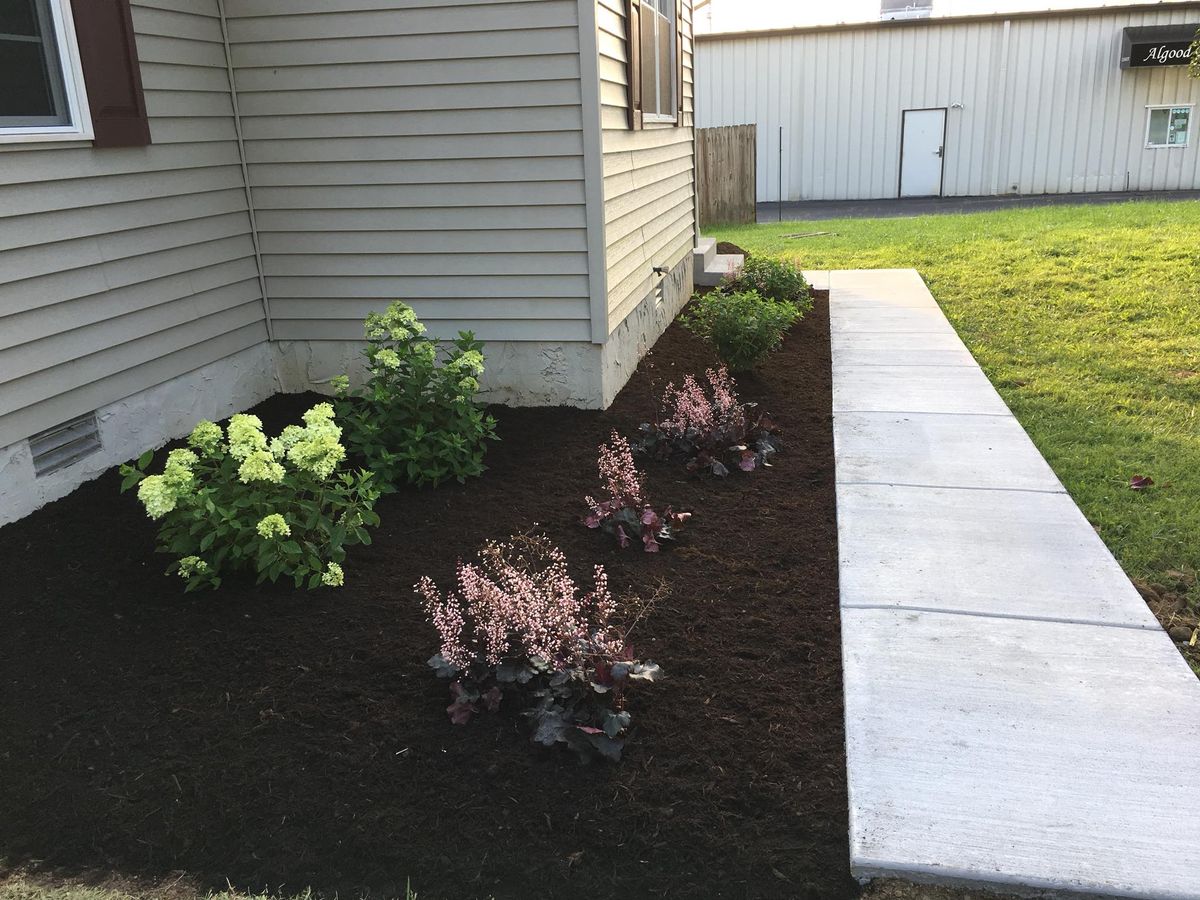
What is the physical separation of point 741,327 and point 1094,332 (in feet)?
10.1

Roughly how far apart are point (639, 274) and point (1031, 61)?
16.3m

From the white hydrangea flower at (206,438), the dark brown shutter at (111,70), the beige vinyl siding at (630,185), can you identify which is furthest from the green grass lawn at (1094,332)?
the dark brown shutter at (111,70)

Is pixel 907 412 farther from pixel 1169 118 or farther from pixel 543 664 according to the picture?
pixel 1169 118

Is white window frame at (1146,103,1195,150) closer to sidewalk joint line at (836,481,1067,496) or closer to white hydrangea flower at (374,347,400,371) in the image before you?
sidewalk joint line at (836,481,1067,496)

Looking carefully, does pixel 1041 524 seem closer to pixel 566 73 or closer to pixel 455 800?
pixel 455 800

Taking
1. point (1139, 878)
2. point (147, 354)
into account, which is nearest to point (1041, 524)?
point (1139, 878)

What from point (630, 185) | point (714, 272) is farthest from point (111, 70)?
point (714, 272)

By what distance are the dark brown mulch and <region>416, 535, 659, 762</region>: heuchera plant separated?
0.22 ft

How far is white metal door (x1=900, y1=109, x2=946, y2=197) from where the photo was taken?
19344 mm

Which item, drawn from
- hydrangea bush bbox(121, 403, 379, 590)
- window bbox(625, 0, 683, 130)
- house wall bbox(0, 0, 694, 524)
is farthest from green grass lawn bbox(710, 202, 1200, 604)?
hydrangea bush bbox(121, 403, 379, 590)

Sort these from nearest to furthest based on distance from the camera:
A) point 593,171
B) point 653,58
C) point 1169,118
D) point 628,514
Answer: point 628,514, point 593,171, point 653,58, point 1169,118

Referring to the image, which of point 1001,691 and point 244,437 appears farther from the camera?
point 244,437

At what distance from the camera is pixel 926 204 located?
725 inches

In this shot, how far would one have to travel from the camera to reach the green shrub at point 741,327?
19.2 ft
